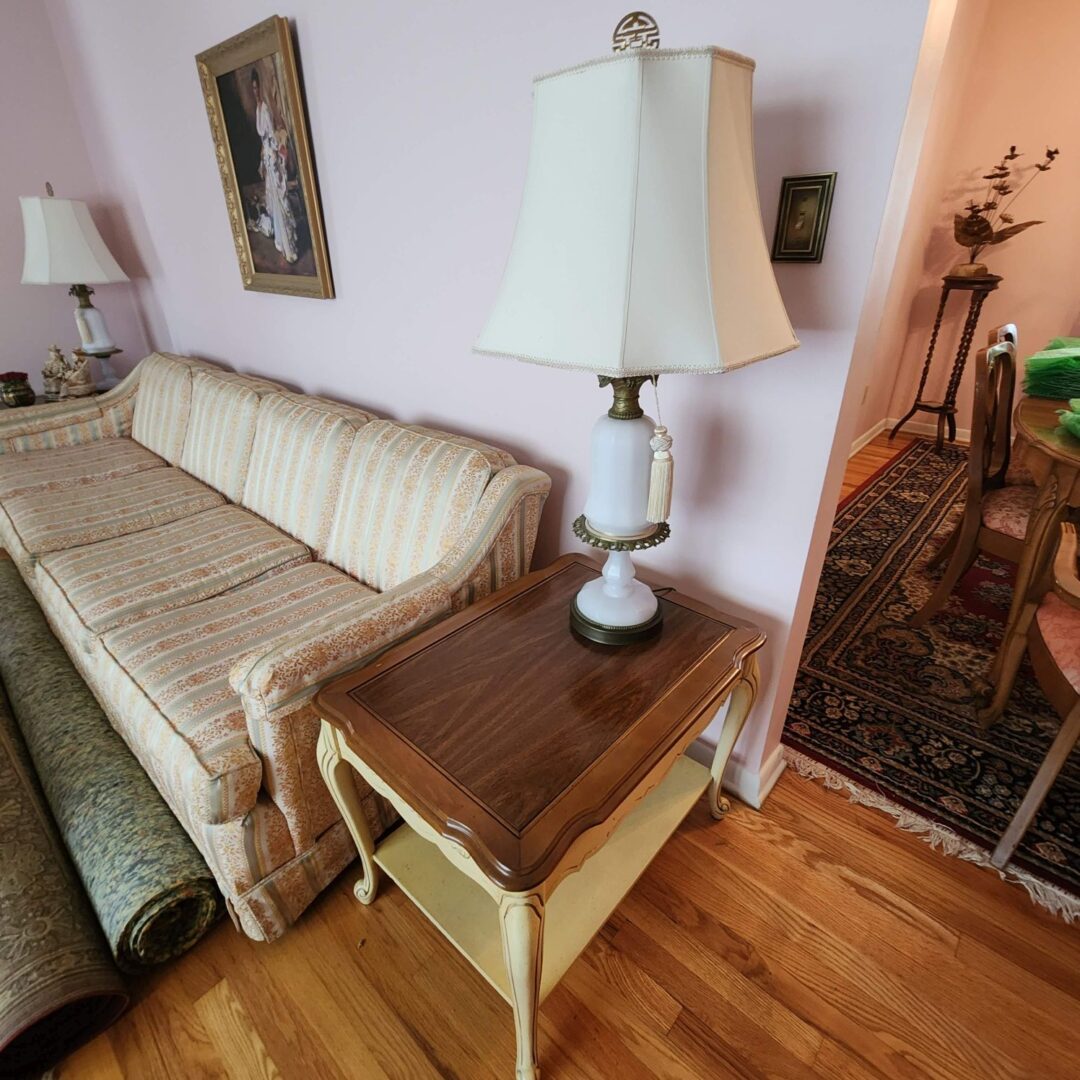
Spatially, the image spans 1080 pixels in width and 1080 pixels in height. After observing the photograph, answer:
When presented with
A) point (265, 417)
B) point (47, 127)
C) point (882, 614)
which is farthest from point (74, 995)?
point (47, 127)

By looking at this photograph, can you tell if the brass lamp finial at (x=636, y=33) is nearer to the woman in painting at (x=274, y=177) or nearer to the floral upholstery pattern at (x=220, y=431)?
the woman in painting at (x=274, y=177)

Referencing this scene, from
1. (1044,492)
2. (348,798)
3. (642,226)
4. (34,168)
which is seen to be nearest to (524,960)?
(348,798)

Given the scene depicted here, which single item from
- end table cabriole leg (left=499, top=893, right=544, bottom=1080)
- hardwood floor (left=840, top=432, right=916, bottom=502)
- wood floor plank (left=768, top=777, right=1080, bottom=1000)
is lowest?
wood floor plank (left=768, top=777, right=1080, bottom=1000)

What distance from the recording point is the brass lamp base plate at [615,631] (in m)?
1.05

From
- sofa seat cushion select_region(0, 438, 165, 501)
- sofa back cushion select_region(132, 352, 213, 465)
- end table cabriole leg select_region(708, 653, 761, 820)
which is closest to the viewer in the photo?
end table cabriole leg select_region(708, 653, 761, 820)

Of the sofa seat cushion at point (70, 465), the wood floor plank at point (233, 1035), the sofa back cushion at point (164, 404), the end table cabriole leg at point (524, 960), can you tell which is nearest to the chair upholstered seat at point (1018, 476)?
the end table cabriole leg at point (524, 960)

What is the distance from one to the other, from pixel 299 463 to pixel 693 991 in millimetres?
1630

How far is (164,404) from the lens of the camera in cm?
242

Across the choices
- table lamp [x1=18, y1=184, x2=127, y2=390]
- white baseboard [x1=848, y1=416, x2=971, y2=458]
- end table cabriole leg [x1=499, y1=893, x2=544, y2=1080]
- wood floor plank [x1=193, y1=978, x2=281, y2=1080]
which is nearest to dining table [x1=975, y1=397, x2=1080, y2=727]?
end table cabriole leg [x1=499, y1=893, x2=544, y2=1080]

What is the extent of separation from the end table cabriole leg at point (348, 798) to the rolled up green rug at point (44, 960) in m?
0.43

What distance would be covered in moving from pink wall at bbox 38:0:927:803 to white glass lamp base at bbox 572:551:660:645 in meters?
0.29

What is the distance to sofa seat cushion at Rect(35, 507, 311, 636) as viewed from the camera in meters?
1.47

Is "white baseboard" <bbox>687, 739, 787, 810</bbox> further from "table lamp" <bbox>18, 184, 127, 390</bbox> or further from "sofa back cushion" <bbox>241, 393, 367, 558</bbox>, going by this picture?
"table lamp" <bbox>18, 184, 127, 390</bbox>

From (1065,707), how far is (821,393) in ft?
2.82
